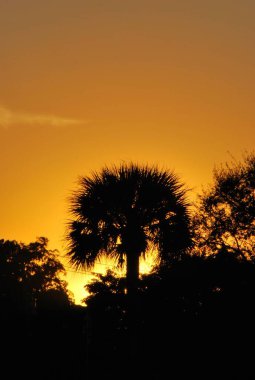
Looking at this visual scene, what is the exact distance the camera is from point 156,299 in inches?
1075

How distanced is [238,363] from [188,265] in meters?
6.13

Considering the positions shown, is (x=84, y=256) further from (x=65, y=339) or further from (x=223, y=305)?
(x=223, y=305)

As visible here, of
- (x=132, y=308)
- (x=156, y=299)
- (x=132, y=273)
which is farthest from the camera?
(x=156, y=299)

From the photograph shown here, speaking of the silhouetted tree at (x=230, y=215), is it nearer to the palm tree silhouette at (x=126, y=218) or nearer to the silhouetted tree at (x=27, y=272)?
the palm tree silhouette at (x=126, y=218)

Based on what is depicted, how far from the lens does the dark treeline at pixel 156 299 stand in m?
22.0

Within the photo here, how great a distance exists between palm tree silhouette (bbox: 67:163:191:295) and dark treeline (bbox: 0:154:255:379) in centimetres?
4

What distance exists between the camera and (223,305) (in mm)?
24391

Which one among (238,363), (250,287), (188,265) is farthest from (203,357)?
(188,265)

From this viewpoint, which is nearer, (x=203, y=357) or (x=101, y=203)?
(x=203, y=357)

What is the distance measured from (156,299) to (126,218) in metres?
4.12

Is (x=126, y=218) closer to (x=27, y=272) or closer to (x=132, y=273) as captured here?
(x=132, y=273)

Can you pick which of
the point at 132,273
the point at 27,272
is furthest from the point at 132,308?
the point at 27,272

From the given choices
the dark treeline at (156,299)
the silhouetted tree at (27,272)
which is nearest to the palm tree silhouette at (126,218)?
the dark treeline at (156,299)

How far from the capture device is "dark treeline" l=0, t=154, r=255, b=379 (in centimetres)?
2200
